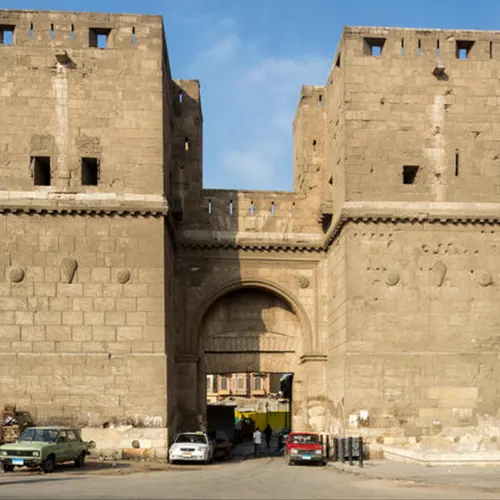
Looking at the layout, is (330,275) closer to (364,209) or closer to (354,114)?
(364,209)

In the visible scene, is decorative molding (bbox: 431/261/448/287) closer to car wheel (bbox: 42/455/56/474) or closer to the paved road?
the paved road

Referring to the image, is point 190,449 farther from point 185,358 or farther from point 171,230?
point 171,230

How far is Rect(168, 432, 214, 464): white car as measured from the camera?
19.9 metres

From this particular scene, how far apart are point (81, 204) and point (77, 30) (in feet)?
16.8

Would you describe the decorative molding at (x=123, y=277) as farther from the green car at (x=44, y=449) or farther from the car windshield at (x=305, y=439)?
the car windshield at (x=305, y=439)

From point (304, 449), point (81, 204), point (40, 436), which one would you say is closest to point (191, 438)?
point (304, 449)

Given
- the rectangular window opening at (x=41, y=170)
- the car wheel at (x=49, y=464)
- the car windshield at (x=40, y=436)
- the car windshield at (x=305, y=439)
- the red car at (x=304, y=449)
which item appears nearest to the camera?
the car wheel at (x=49, y=464)

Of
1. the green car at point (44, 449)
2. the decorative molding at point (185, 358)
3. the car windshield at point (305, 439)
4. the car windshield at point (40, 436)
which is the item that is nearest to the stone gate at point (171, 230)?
the decorative molding at point (185, 358)

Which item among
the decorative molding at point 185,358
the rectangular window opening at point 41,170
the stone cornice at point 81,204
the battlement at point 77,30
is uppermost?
the battlement at point 77,30

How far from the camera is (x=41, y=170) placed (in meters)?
21.9

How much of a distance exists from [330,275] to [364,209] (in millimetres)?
3468

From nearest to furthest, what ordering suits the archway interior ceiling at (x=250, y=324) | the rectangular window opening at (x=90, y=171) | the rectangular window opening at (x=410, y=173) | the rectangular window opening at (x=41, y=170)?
the rectangular window opening at (x=41, y=170)
the rectangular window opening at (x=90, y=171)
the rectangular window opening at (x=410, y=173)
the archway interior ceiling at (x=250, y=324)

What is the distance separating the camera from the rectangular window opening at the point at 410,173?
22500 millimetres

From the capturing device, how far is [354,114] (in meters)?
22.4
